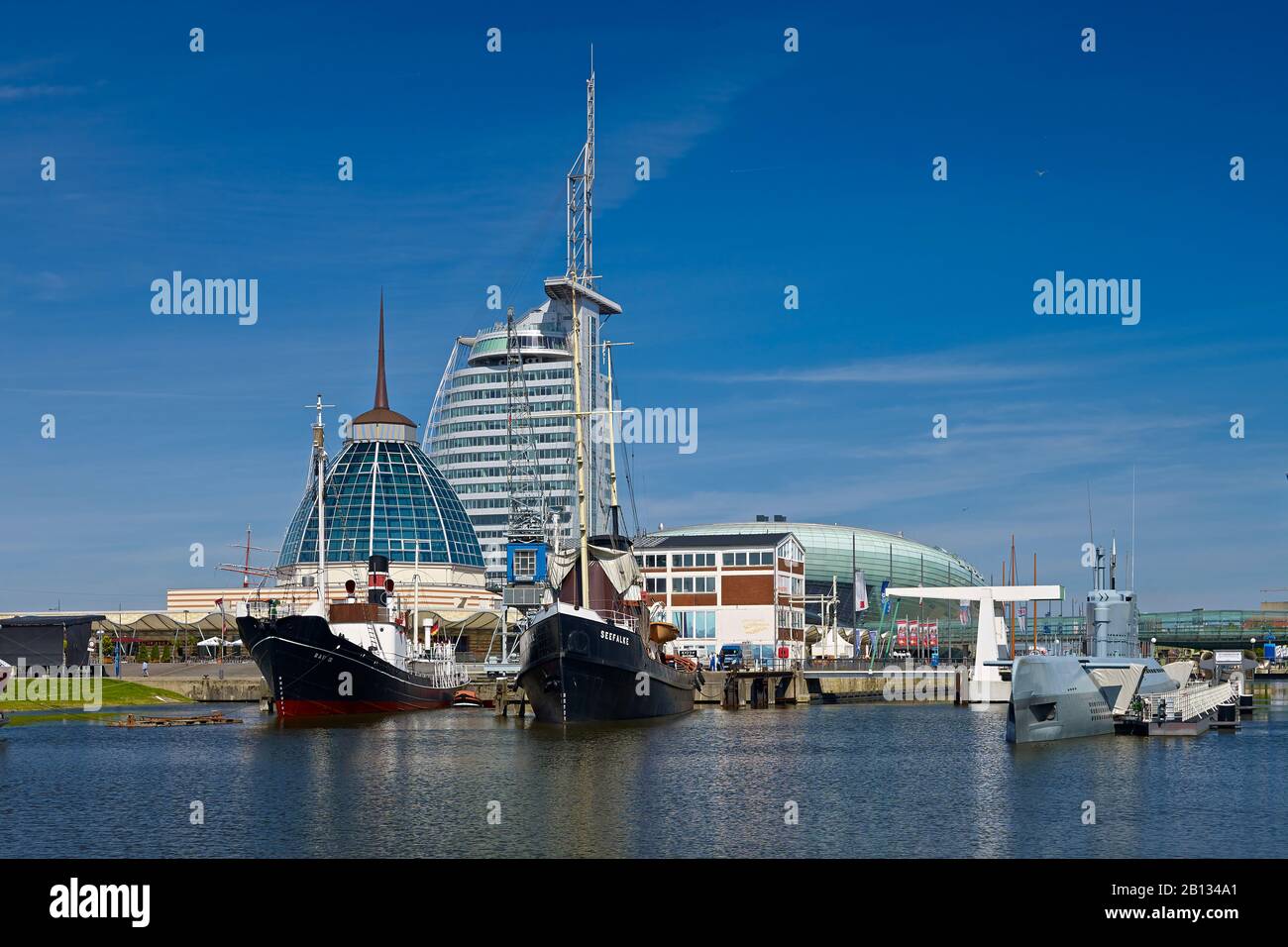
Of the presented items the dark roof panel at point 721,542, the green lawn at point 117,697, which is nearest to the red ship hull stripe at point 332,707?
the green lawn at point 117,697

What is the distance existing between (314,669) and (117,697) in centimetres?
3381

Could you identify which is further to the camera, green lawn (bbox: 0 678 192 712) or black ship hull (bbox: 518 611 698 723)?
green lawn (bbox: 0 678 192 712)

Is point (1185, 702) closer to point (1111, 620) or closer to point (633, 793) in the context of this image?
point (1111, 620)

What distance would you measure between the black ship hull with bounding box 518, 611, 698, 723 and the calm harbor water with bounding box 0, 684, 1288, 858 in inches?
137

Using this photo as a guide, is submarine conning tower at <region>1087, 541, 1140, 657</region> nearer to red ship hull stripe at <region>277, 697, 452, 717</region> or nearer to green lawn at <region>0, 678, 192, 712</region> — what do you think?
red ship hull stripe at <region>277, 697, 452, 717</region>

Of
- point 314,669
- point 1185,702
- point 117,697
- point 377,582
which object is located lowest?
point 117,697

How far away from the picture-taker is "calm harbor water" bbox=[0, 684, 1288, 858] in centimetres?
4103

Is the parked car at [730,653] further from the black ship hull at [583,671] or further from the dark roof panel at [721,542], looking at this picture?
the black ship hull at [583,671]

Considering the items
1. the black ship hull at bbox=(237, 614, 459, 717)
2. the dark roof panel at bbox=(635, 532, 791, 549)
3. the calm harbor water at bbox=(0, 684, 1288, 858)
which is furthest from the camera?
the dark roof panel at bbox=(635, 532, 791, 549)

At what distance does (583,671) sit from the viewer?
3383 inches

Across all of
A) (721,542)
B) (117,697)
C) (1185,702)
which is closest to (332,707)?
(117,697)

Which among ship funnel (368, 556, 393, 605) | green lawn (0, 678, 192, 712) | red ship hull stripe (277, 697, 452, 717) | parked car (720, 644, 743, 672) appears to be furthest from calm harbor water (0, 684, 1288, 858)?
parked car (720, 644, 743, 672)
